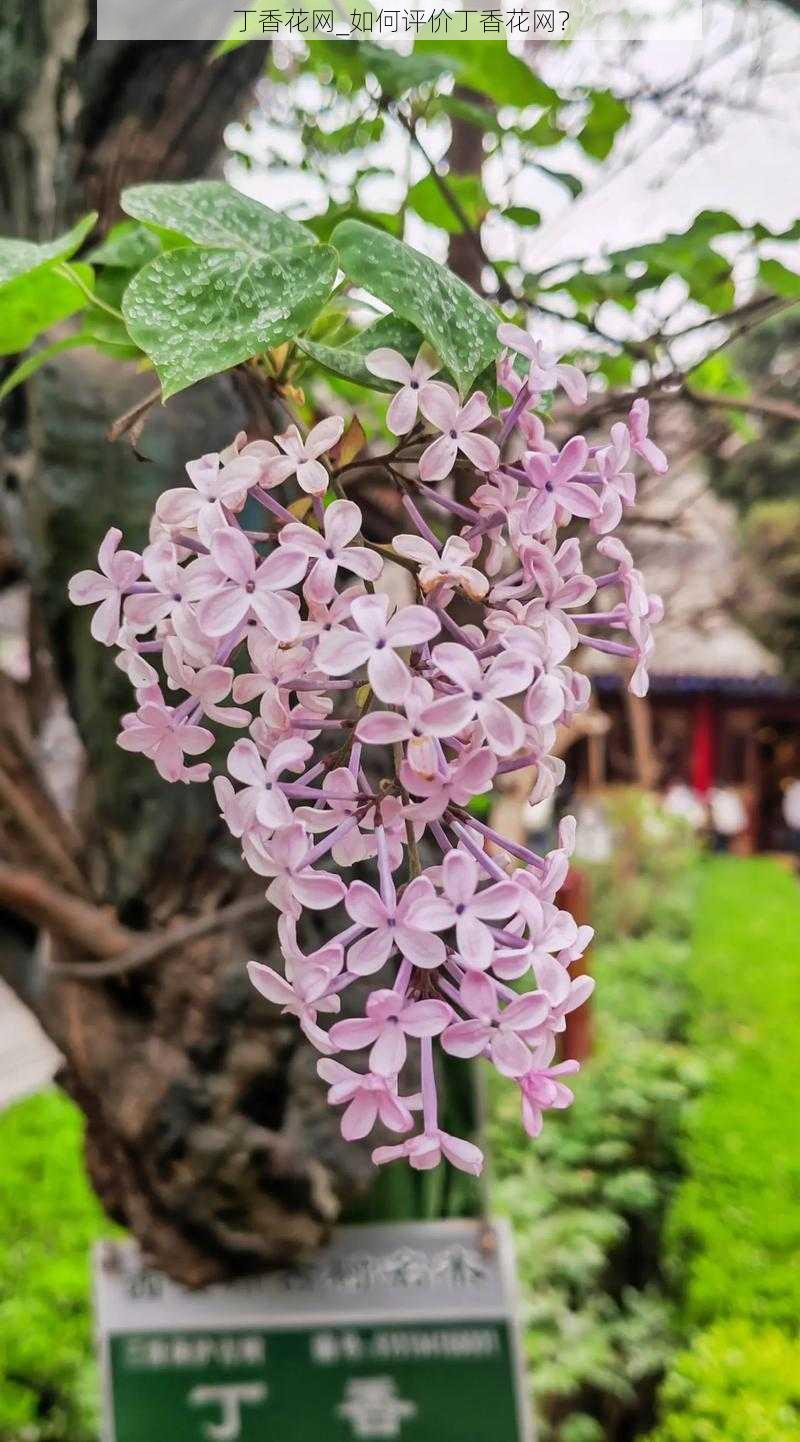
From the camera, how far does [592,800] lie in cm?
724

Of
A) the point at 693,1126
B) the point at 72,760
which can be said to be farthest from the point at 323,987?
the point at 693,1126

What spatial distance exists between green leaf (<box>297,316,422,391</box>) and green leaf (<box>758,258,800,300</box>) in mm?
439

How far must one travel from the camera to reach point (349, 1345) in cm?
111

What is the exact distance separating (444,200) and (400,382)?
1.55ft

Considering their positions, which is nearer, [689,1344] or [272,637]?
[272,637]

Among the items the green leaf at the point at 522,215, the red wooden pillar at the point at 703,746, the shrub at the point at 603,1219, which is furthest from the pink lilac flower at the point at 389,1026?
the red wooden pillar at the point at 703,746

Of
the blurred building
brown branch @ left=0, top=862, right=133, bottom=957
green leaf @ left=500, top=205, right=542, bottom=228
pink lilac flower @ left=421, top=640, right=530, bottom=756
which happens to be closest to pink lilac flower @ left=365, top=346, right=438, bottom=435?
pink lilac flower @ left=421, top=640, right=530, bottom=756

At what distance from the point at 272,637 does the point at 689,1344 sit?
2168 mm

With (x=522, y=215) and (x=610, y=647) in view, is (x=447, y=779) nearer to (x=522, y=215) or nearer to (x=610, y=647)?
(x=610, y=647)

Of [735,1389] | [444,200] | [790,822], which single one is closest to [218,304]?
[444,200]

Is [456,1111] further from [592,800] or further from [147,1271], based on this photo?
[592,800]

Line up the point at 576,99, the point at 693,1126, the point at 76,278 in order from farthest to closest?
the point at 693,1126 < the point at 576,99 < the point at 76,278

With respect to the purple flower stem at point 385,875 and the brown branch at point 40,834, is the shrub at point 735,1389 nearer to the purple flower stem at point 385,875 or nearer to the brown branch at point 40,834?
the brown branch at point 40,834

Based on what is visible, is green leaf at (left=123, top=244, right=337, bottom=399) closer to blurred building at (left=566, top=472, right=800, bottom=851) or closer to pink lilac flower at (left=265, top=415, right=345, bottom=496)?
pink lilac flower at (left=265, top=415, right=345, bottom=496)
